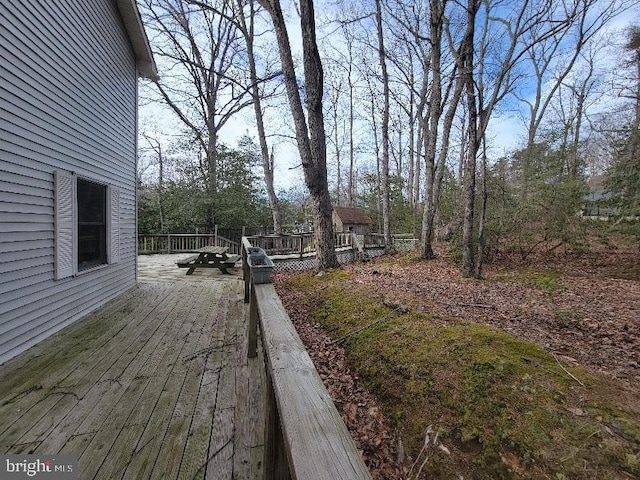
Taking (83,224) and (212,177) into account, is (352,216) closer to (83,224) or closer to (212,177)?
(212,177)

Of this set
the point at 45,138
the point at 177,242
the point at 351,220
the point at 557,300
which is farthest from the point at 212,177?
the point at 557,300

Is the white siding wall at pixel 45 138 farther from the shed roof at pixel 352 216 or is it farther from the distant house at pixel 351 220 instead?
the shed roof at pixel 352 216

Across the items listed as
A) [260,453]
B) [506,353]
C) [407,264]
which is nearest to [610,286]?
[407,264]

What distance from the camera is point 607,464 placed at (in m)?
1.65

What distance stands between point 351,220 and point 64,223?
59.3 feet

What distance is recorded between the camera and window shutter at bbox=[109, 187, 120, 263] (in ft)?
16.1

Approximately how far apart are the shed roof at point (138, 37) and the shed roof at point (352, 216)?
1501 cm

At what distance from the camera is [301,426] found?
2.76ft

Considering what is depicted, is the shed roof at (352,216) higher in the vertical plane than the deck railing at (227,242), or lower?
higher

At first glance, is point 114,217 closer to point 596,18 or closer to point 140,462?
point 140,462

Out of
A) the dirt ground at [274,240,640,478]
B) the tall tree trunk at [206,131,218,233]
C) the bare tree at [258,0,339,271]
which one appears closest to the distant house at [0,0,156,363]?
the bare tree at [258,0,339,271]

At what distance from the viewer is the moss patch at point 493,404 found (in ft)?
5.74

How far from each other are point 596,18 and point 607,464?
12762 mm

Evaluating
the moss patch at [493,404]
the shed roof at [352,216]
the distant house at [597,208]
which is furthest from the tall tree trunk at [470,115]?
the shed roof at [352,216]
